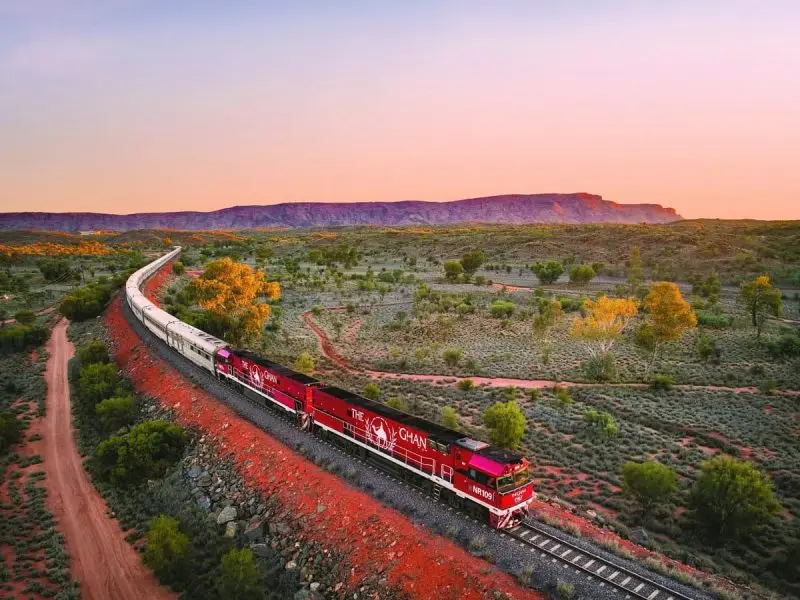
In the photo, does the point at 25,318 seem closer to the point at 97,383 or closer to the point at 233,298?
the point at 233,298

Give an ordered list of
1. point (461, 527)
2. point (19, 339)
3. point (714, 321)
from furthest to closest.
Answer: point (714, 321), point (19, 339), point (461, 527)

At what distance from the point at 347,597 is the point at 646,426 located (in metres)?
23.9

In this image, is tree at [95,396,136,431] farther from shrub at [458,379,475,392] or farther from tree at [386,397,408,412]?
shrub at [458,379,475,392]

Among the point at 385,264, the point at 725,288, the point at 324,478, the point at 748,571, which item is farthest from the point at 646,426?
the point at 385,264

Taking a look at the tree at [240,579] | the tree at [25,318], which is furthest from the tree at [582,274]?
the tree at [240,579]

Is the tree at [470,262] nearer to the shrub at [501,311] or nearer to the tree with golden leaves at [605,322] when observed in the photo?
the shrub at [501,311]

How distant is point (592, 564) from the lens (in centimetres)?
1678

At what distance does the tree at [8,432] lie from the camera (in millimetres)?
31331

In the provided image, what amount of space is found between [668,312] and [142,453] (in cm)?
4022

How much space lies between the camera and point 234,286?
4641cm

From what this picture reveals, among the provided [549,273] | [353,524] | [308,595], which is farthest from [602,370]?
[549,273]

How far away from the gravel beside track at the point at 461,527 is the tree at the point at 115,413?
8.40 m

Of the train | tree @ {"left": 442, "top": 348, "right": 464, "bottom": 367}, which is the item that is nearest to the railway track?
the train

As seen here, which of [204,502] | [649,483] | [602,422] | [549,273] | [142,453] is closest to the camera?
[649,483]
